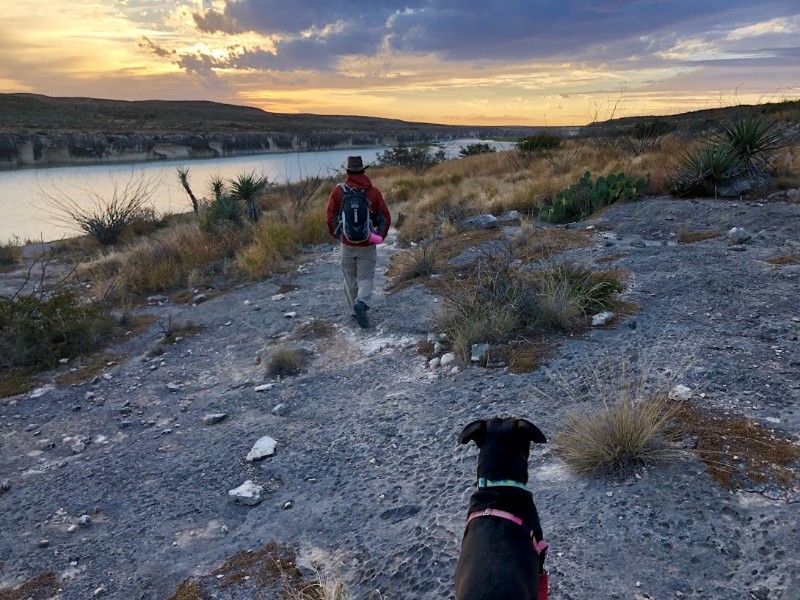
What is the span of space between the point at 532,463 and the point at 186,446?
2788 mm

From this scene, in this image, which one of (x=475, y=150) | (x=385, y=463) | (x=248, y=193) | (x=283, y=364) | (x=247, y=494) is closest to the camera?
(x=247, y=494)

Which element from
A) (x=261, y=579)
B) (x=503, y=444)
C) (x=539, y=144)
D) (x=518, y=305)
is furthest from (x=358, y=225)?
(x=539, y=144)

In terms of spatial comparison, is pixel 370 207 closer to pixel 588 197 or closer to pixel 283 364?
pixel 283 364

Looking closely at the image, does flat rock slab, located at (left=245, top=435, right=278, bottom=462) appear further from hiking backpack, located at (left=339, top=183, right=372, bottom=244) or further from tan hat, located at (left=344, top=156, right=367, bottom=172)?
tan hat, located at (left=344, top=156, right=367, bottom=172)

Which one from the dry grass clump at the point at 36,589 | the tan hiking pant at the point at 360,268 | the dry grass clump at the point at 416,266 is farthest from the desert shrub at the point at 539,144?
the dry grass clump at the point at 36,589

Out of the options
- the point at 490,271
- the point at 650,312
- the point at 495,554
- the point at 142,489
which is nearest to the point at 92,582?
the point at 142,489

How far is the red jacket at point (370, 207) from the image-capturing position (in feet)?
21.5

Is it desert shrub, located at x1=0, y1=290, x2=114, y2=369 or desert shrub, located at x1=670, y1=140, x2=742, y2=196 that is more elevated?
desert shrub, located at x1=670, y1=140, x2=742, y2=196

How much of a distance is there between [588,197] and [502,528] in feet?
31.6

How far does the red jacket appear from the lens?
258 inches

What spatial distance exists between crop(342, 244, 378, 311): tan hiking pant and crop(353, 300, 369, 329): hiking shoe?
5.2 inches

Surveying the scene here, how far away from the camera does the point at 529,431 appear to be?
2.34 meters

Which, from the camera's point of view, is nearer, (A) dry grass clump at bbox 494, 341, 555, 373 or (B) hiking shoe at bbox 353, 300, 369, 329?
(A) dry grass clump at bbox 494, 341, 555, 373

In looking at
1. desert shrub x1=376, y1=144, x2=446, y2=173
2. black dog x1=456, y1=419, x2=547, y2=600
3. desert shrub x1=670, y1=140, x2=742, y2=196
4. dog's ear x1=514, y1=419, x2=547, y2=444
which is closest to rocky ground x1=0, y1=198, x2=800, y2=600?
black dog x1=456, y1=419, x2=547, y2=600
